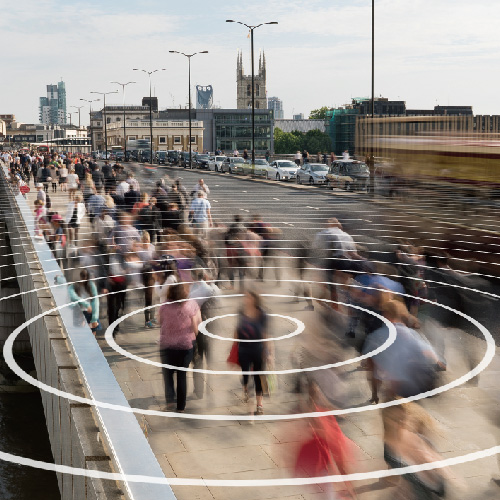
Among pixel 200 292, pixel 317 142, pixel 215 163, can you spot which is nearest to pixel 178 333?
pixel 200 292

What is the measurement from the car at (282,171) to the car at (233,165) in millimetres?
7809

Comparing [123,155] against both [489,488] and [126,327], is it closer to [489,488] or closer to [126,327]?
[126,327]

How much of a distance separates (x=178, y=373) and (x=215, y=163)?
6666 centimetres

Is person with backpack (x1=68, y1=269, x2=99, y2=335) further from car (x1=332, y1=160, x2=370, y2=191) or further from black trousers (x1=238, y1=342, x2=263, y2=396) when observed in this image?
car (x1=332, y1=160, x2=370, y2=191)

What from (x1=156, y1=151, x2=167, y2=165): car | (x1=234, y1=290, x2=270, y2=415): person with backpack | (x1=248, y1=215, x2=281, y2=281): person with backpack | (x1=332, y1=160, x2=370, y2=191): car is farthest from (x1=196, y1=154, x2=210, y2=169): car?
(x1=234, y1=290, x2=270, y2=415): person with backpack

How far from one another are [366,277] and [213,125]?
17983 cm

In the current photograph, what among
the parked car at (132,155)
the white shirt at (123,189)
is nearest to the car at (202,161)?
the parked car at (132,155)

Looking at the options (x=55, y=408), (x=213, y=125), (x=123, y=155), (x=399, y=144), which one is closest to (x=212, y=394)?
(x=55, y=408)

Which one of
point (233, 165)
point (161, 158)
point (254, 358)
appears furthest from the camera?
point (161, 158)

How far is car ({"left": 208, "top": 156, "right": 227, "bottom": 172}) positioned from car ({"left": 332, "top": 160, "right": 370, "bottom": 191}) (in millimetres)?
30166

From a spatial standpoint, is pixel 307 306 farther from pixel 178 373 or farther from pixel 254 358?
pixel 178 373

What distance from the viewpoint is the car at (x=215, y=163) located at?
7575 centimetres

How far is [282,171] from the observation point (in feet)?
189

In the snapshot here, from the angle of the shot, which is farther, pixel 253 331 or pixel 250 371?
pixel 250 371
